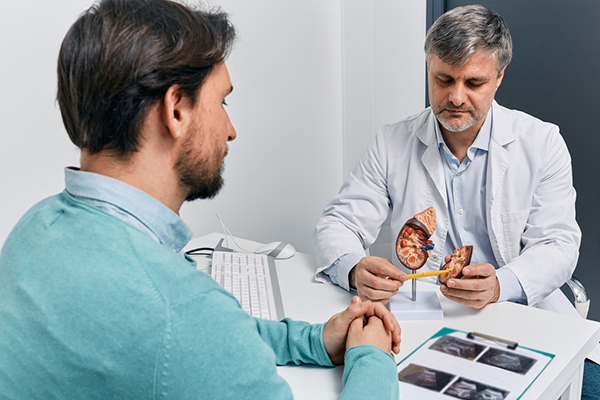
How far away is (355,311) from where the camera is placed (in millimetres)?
1078

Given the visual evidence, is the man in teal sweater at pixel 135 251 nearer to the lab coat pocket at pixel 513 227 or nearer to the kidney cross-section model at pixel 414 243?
the kidney cross-section model at pixel 414 243

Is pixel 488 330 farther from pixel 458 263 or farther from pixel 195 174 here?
pixel 195 174

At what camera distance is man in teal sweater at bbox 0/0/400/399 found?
0.67 meters

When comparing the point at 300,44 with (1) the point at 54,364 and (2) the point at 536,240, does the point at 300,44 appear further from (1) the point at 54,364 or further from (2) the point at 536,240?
(1) the point at 54,364

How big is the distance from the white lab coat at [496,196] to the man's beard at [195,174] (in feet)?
2.18

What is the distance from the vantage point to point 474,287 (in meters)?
1.29

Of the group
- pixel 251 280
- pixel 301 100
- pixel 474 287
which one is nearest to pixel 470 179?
pixel 474 287

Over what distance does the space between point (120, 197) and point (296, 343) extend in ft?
1.62

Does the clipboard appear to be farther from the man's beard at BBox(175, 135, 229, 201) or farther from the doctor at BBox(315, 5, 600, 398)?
the man's beard at BBox(175, 135, 229, 201)

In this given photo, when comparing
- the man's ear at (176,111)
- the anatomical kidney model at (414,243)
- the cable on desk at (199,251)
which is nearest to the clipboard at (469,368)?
the anatomical kidney model at (414,243)

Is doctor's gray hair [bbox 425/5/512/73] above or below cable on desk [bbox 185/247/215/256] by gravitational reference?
above

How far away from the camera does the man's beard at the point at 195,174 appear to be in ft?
2.86

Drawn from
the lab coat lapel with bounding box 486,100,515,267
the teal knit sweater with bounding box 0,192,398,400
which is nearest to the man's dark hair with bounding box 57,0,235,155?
the teal knit sweater with bounding box 0,192,398,400

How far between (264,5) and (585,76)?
157 cm
